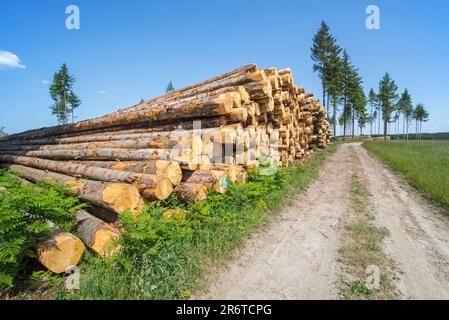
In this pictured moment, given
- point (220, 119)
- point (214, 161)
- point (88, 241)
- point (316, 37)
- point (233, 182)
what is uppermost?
point (316, 37)

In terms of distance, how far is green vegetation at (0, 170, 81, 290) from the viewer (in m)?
2.92

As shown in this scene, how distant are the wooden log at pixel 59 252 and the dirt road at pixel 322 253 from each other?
197cm

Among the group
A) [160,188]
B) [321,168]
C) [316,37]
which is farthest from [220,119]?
[316,37]

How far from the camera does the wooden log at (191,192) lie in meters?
4.81

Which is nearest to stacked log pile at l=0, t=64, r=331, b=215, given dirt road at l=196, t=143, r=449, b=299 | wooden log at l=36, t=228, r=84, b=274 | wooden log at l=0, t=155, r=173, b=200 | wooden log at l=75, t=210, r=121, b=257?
wooden log at l=0, t=155, r=173, b=200

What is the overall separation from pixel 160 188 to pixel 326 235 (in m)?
3.38

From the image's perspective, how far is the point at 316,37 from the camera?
35.4 meters

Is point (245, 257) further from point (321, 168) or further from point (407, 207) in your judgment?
point (321, 168)

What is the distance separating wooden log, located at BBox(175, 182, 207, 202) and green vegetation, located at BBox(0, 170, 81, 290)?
192 cm

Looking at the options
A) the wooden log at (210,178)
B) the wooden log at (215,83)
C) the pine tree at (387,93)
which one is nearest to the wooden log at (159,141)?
the wooden log at (210,178)

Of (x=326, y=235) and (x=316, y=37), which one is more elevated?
(x=316, y=37)

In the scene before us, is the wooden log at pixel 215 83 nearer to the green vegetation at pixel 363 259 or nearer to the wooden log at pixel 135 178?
the wooden log at pixel 135 178

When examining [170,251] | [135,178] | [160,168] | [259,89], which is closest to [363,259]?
[170,251]
